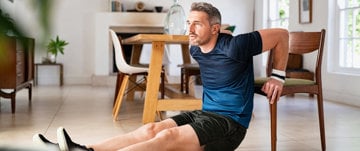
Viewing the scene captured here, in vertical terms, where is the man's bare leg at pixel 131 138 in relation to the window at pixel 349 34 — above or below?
below

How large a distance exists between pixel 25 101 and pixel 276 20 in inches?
177

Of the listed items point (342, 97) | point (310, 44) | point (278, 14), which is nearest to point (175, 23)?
point (310, 44)

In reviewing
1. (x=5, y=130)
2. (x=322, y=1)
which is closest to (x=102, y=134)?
(x=5, y=130)

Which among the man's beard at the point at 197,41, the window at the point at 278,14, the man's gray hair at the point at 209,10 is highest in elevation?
the window at the point at 278,14

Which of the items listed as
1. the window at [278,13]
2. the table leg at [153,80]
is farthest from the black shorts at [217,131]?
the window at [278,13]

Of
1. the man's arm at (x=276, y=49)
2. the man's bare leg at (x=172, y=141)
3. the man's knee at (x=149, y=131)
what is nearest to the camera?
the man's bare leg at (x=172, y=141)

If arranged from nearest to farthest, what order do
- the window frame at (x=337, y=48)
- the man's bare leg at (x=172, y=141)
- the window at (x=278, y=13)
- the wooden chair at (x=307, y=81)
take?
the man's bare leg at (x=172, y=141), the wooden chair at (x=307, y=81), the window frame at (x=337, y=48), the window at (x=278, y=13)

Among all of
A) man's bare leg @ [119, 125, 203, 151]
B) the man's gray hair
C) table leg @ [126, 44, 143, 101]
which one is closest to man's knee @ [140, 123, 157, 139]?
man's bare leg @ [119, 125, 203, 151]

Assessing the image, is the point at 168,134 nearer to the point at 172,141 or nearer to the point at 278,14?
the point at 172,141

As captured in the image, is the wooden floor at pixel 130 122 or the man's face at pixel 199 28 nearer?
the man's face at pixel 199 28

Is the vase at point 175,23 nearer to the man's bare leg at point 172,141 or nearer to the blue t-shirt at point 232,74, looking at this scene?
the blue t-shirt at point 232,74

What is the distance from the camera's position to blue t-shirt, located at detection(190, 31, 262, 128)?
88.0 inches

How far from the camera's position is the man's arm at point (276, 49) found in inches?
89.9

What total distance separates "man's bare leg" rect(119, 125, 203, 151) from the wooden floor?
0.97 m
